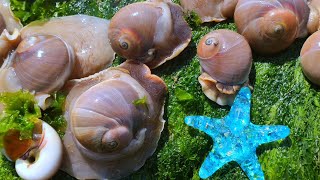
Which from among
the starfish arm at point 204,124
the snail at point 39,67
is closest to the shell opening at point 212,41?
the starfish arm at point 204,124

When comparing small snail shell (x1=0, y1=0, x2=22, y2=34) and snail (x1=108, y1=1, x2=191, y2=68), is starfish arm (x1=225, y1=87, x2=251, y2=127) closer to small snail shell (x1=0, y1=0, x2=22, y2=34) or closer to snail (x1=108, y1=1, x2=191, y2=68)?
snail (x1=108, y1=1, x2=191, y2=68)

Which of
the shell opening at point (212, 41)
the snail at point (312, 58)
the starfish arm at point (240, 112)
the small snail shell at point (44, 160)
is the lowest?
the small snail shell at point (44, 160)

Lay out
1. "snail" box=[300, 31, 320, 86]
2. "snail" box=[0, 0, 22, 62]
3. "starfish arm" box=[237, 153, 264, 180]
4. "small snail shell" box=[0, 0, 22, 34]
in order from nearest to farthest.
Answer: "starfish arm" box=[237, 153, 264, 180], "snail" box=[300, 31, 320, 86], "snail" box=[0, 0, 22, 62], "small snail shell" box=[0, 0, 22, 34]

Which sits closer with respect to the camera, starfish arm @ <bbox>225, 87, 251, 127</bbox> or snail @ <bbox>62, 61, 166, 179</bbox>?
snail @ <bbox>62, 61, 166, 179</bbox>

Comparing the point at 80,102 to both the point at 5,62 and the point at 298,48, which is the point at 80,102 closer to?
the point at 5,62

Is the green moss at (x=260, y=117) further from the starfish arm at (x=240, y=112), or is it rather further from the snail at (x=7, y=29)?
the snail at (x=7, y=29)

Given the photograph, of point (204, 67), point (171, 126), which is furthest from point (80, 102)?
point (204, 67)

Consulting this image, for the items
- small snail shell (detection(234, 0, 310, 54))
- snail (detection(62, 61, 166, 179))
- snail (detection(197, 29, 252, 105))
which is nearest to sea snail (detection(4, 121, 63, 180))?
snail (detection(62, 61, 166, 179))
